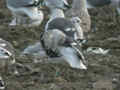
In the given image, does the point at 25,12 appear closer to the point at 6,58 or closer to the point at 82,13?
the point at 82,13

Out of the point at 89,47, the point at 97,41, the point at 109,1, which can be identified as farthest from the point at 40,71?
the point at 109,1

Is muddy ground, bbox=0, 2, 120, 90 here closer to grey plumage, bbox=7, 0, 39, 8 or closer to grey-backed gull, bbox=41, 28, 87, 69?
grey-backed gull, bbox=41, 28, 87, 69

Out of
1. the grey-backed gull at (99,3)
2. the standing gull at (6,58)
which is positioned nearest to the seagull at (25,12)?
the grey-backed gull at (99,3)

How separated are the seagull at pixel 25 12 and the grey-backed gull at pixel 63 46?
2793 mm

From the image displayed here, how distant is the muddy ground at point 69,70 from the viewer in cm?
577

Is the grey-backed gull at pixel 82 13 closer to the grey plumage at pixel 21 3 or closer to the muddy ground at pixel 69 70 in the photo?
the muddy ground at pixel 69 70

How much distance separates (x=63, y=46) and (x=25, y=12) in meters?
3.31

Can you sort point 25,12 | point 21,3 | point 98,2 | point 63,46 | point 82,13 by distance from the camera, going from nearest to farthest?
point 63,46 → point 82,13 → point 21,3 → point 25,12 → point 98,2

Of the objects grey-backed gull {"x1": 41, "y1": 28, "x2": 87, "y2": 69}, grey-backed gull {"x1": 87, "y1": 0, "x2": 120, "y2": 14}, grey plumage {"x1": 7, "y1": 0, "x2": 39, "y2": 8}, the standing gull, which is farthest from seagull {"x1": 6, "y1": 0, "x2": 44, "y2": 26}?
the standing gull

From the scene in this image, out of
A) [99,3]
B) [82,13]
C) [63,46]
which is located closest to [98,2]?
[99,3]

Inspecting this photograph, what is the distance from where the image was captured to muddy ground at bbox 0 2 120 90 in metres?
5.77

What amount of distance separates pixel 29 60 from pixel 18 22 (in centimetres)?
292

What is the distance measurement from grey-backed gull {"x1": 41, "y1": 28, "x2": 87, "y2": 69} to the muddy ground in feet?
0.61

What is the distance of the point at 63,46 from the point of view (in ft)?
21.5
